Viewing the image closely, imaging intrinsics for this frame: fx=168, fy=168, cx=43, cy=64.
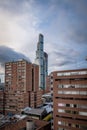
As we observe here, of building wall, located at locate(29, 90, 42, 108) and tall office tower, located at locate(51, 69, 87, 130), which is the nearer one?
tall office tower, located at locate(51, 69, 87, 130)

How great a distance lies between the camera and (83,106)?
171ft

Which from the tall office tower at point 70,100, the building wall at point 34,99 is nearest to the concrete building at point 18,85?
the building wall at point 34,99

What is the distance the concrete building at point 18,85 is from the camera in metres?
101

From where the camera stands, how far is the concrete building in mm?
101062

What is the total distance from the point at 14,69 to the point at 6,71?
6353 mm

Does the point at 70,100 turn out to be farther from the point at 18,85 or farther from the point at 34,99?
the point at 18,85

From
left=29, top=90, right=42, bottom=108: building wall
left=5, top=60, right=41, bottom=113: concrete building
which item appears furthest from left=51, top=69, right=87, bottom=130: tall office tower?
left=29, top=90, right=42, bottom=108: building wall

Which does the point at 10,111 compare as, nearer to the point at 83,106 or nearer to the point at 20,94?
the point at 20,94

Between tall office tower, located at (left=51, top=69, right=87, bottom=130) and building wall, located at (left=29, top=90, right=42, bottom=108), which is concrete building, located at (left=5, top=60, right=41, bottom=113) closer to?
building wall, located at (left=29, top=90, right=42, bottom=108)

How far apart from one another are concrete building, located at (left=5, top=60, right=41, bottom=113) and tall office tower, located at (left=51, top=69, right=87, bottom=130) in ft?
153

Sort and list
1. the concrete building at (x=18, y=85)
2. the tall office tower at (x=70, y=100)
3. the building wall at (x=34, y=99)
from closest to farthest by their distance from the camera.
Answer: the tall office tower at (x=70, y=100) → the concrete building at (x=18, y=85) → the building wall at (x=34, y=99)

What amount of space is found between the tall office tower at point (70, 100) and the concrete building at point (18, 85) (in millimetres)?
46737

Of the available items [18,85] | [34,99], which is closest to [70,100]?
[34,99]

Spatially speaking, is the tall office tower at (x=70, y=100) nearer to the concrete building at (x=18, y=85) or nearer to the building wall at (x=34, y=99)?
the concrete building at (x=18, y=85)
